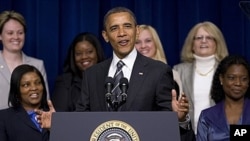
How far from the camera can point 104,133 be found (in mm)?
1890

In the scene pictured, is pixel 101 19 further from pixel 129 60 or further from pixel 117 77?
pixel 117 77

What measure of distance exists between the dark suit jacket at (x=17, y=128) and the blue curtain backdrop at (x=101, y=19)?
1.34 m

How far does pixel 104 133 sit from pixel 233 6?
296cm

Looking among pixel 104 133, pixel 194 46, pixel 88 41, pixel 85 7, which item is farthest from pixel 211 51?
pixel 104 133

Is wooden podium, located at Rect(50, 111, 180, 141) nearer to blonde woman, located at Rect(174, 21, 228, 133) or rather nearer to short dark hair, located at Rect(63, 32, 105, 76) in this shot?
blonde woman, located at Rect(174, 21, 228, 133)

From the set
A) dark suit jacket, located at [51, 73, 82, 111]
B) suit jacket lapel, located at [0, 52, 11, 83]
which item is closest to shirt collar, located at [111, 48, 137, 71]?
dark suit jacket, located at [51, 73, 82, 111]

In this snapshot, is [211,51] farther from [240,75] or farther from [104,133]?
[104,133]

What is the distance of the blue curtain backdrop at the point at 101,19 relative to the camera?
14.7ft

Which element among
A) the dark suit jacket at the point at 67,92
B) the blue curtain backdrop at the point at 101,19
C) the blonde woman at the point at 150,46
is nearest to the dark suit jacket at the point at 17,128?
the dark suit jacket at the point at 67,92

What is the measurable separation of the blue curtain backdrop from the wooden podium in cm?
256

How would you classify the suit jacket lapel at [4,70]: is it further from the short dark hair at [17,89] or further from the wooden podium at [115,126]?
the wooden podium at [115,126]

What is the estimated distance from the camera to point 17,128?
3084 millimetres

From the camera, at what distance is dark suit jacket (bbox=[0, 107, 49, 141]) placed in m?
3.06

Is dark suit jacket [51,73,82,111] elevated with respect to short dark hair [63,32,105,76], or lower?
lower
